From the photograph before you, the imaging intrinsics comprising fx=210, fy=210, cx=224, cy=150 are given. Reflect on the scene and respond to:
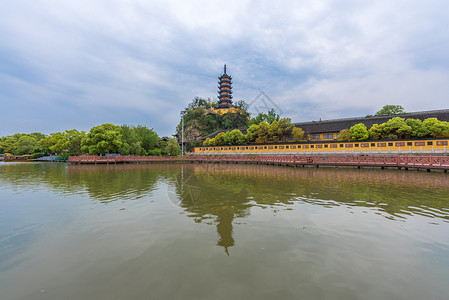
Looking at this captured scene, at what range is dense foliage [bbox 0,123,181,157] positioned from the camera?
4722cm

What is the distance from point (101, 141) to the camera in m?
46.4

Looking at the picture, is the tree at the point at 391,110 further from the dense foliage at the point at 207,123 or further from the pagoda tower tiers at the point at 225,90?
the pagoda tower tiers at the point at 225,90

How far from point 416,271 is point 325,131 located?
48.3m

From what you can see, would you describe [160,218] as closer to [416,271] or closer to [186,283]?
[186,283]


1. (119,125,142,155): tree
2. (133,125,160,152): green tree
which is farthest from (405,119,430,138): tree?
(133,125,160,152): green tree

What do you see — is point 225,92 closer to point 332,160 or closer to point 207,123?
point 207,123

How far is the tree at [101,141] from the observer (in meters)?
46.3

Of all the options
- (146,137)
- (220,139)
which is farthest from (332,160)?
(146,137)

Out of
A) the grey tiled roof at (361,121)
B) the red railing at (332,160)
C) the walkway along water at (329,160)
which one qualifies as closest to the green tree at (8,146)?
the walkway along water at (329,160)

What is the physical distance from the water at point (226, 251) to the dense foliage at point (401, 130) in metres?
34.2

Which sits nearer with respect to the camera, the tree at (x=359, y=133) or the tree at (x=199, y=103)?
the tree at (x=359, y=133)

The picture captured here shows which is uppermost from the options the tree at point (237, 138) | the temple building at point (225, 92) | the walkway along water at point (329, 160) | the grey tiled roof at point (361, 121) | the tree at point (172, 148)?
the temple building at point (225, 92)

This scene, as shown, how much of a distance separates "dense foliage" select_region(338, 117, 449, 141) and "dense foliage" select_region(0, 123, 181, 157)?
136 ft

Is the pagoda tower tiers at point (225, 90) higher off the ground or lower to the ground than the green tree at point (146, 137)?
higher
